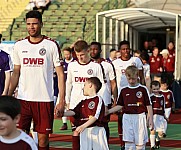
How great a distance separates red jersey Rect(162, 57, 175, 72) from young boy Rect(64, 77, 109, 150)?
14.3 meters

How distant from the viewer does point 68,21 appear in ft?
92.3

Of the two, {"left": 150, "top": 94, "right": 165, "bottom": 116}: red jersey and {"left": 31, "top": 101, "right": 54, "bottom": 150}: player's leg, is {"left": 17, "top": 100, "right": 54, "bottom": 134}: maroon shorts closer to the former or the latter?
{"left": 31, "top": 101, "right": 54, "bottom": 150}: player's leg

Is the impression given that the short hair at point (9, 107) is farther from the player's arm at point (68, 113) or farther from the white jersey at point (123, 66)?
the white jersey at point (123, 66)

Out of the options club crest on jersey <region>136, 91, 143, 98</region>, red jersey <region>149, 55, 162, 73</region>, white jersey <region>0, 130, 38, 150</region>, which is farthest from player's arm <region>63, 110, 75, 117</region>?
red jersey <region>149, 55, 162, 73</region>

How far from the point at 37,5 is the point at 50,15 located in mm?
1113

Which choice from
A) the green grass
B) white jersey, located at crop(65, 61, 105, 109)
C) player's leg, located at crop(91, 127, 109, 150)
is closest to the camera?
player's leg, located at crop(91, 127, 109, 150)

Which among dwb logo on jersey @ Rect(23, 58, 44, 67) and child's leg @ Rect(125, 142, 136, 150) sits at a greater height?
dwb logo on jersey @ Rect(23, 58, 44, 67)

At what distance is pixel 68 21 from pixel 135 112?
1928 cm

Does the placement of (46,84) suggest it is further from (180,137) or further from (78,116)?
(180,137)

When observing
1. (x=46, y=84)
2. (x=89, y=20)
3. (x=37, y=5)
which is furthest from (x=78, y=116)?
(x=37, y=5)

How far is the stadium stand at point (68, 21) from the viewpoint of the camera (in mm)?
27531

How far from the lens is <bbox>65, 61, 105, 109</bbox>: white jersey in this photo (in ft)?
30.6

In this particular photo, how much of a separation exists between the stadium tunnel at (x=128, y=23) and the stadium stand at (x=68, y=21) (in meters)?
2.85

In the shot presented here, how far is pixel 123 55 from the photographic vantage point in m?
11.4
